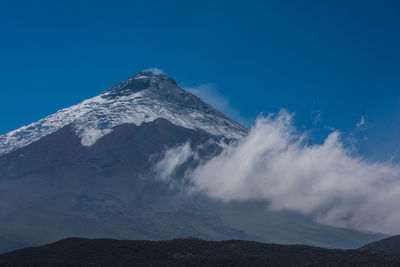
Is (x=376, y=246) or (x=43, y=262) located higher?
(x=376, y=246)

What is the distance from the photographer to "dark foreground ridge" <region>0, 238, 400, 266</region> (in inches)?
2591

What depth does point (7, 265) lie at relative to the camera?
2388 inches

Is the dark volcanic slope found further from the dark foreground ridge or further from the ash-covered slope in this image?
the dark foreground ridge

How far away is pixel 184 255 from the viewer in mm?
69500

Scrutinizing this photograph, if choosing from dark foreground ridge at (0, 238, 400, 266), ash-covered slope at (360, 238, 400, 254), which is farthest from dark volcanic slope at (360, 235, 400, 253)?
dark foreground ridge at (0, 238, 400, 266)

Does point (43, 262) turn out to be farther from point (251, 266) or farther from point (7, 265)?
point (251, 266)

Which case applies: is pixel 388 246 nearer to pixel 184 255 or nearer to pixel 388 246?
pixel 388 246

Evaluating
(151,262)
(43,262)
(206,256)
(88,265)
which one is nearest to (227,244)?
(206,256)

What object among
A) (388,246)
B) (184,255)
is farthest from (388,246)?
(184,255)

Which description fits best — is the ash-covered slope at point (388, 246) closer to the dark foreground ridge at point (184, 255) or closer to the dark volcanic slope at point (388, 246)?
the dark volcanic slope at point (388, 246)

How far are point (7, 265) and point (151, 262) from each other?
18473 mm

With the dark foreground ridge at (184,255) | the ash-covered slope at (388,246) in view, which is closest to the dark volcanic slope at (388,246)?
the ash-covered slope at (388,246)

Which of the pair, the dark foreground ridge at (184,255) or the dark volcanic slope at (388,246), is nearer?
the dark foreground ridge at (184,255)

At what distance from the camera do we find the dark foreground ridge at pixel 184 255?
2591 inches
